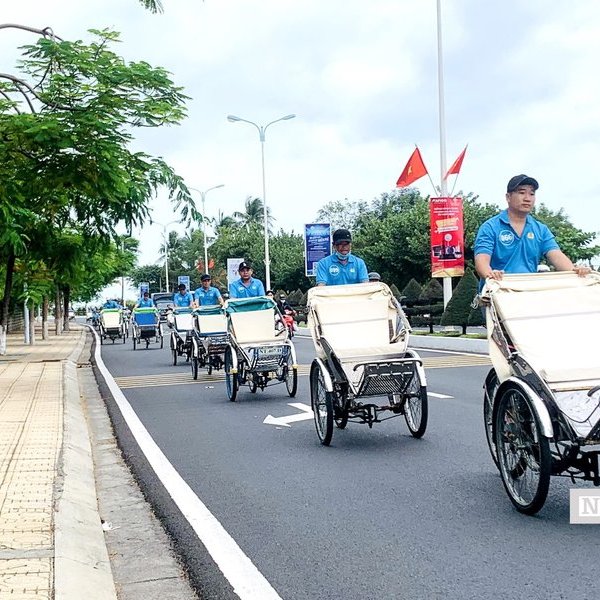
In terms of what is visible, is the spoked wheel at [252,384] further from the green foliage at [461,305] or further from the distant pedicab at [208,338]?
the green foliage at [461,305]

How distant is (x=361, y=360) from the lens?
8.38 meters

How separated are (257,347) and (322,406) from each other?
3.94 meters

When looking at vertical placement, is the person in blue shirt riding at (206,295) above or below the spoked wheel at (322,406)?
above

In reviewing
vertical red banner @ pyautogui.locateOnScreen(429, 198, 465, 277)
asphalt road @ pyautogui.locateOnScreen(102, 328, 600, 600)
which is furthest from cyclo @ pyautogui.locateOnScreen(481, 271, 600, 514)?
vertical red banner @ pyautogui.locateOnScreen(429, 198, 465, 277)

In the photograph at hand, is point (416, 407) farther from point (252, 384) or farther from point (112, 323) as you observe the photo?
point (112, 323)

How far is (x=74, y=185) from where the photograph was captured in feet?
48.3

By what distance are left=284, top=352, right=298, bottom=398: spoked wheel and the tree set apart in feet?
12.3

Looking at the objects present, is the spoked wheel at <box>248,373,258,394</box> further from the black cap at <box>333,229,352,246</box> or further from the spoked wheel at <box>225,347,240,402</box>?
the black cap at <box>333,229,352,246</box>

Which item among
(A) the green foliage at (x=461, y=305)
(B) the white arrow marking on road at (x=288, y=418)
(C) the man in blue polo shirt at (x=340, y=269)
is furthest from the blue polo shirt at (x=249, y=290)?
(A) the green foliage at (x=461, y=305)

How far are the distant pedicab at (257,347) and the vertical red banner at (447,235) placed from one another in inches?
528

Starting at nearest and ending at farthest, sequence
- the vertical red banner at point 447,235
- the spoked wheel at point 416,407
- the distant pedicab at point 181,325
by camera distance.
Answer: the spoked wheel at point 416,407, the distant pedicab at point 181,325, the vertical red banner at point 447,235

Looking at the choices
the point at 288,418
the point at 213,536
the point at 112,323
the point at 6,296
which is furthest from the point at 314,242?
the point at 213,536

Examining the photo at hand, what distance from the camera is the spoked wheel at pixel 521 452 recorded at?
17.3ft

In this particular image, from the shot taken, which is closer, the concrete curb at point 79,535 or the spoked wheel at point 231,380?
the concrete curb at point 79,535
